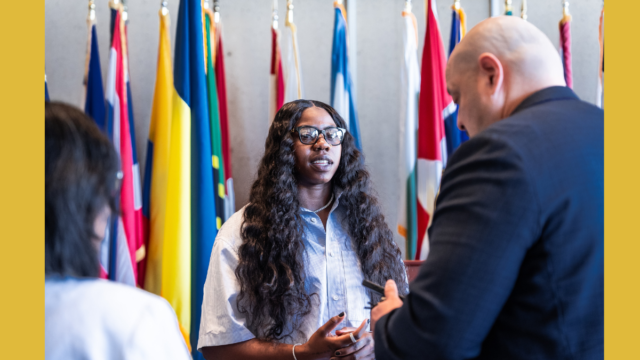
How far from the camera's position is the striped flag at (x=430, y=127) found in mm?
2578

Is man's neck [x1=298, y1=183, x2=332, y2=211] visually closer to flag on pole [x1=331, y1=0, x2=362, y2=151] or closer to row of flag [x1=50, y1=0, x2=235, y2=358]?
row of flag [x1=50, y1=0, x2=235, y2=358]

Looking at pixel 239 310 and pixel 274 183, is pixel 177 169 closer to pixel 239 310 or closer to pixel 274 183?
pixel 274 183

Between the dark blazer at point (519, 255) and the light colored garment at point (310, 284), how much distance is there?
0.70 m

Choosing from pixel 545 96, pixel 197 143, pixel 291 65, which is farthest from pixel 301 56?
pixel 545 96

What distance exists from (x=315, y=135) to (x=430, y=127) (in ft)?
3.65

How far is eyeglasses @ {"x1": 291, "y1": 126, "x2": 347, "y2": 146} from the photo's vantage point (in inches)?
66.6

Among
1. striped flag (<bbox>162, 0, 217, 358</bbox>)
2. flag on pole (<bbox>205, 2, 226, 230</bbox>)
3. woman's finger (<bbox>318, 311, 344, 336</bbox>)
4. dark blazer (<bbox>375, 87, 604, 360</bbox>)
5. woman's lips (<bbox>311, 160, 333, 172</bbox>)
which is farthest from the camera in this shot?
flag on pole (<bbox>205, 2, 226, 230</bbox>)

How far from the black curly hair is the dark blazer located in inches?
27.2

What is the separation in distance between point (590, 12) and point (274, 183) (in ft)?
7.79

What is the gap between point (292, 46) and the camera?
272 cm

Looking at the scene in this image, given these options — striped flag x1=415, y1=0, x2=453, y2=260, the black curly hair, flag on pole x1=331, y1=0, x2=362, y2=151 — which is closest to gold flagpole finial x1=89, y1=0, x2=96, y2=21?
flag on pole x1=331, y1=0, x2=362, y2=151

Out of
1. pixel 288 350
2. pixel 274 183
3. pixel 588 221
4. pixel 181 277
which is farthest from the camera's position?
pixel 181 277

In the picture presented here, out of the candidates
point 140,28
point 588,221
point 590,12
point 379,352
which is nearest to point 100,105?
point 140,28

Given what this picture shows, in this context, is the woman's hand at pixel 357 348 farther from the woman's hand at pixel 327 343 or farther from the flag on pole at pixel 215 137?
the flag on pole at pixel 215 137
